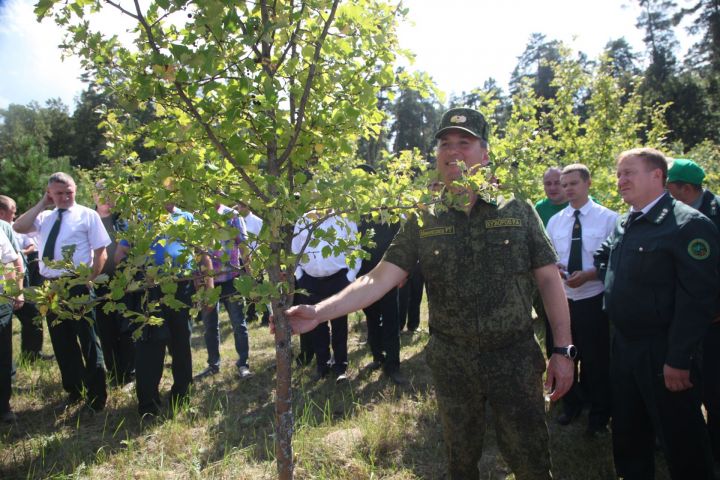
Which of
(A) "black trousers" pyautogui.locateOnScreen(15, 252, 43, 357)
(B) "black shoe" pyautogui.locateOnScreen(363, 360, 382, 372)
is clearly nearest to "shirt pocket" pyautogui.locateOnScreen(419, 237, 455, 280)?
(B) "black shoe" pyautogui.locateOnScreen(363, 360, 382, 372)

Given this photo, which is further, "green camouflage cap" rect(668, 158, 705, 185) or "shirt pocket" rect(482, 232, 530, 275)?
"green camouflage cap" rect(668, 158, 705, 185)

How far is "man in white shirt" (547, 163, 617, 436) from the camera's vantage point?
12.2 feet

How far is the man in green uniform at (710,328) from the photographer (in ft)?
10.0

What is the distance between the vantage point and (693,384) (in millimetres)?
2516

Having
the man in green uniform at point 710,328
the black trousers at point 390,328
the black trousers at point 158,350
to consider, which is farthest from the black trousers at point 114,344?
the man in green uniform at point 710,328

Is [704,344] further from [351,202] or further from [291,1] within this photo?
[291,1]

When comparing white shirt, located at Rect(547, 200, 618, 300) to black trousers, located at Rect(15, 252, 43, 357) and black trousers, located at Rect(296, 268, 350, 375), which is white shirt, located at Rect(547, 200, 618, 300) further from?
black trousers, located at Rect(15, 252, 43, 357)

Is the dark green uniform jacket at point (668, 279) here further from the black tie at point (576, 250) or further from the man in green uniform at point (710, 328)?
the black tie at point (576, 250)

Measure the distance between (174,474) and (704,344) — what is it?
387 centimetres

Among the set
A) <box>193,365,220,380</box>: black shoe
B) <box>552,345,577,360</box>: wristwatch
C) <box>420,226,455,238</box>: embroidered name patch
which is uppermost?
<box>420,226,455,238</box>: embroidered name patch

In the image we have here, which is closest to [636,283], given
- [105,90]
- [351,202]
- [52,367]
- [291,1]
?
[351,202]

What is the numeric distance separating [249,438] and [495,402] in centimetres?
241

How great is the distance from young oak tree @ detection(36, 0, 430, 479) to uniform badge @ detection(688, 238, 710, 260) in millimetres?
1740

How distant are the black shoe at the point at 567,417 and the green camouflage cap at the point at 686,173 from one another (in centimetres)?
211
